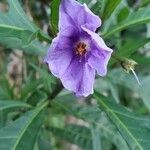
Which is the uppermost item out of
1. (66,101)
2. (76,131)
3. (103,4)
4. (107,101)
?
(103,4)

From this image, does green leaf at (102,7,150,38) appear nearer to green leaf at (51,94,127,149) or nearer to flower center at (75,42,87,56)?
flower center at (75,42,87,56)

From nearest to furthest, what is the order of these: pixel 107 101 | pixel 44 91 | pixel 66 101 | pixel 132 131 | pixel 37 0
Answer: pixel 132 131 → pixel 107 101 → pixel 44 91 → pixel 66 101 → pixel 37 0

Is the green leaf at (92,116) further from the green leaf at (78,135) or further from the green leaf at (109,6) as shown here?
the green leaf at (109,6)

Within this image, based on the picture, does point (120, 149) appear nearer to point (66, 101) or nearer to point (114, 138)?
point (114, 138)

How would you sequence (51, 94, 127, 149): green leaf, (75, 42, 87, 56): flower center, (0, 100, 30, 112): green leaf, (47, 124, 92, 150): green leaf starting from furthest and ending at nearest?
(47, 124, 92, 150): green leaf
(51, 94, 127, 149): green leaf
(0, 100, 30, 112): green leaf
(75, 42, 87, 56): flower center

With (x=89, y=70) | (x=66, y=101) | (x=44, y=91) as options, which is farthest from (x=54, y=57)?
(x=66, y=101)

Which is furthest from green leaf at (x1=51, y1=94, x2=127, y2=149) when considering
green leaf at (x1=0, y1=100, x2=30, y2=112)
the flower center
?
the flower center
